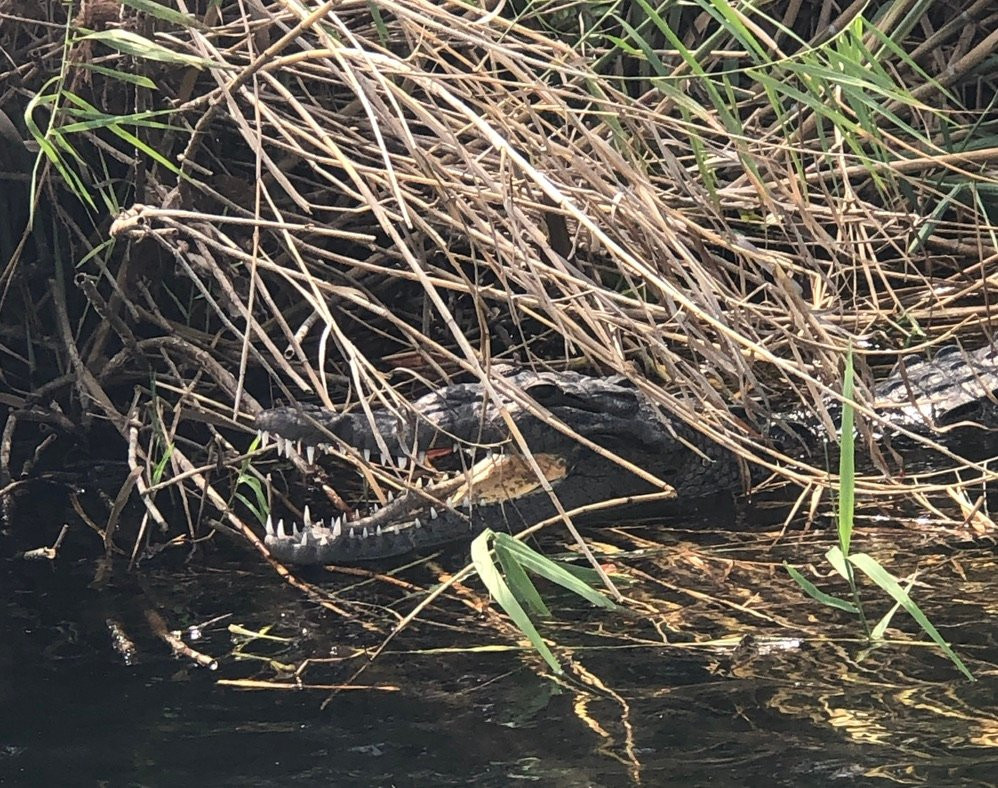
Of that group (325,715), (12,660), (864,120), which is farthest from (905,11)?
(12,660)

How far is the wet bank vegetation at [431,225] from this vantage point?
79.7 inches

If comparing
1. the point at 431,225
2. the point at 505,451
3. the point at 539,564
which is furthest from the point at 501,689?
the point at 431,225

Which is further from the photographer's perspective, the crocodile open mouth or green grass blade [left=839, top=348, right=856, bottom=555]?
the crocodile open mouth

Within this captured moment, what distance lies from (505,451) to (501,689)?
88cm

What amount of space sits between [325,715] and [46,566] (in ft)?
3.15

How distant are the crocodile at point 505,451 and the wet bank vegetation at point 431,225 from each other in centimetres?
9

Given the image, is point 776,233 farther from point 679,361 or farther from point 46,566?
point 46,566

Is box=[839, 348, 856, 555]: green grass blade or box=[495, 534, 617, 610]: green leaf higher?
box=[839, 348, 856, 555]: green grass blade

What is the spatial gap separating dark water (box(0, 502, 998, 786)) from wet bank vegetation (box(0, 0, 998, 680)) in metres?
0.09

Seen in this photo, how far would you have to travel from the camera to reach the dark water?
1.62 m

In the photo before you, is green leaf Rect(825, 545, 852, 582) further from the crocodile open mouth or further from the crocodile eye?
the crocodile eye

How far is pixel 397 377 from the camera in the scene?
321cm

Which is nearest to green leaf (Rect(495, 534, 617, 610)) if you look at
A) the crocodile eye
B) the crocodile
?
the crocodile

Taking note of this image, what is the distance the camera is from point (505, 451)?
8.80 feet
